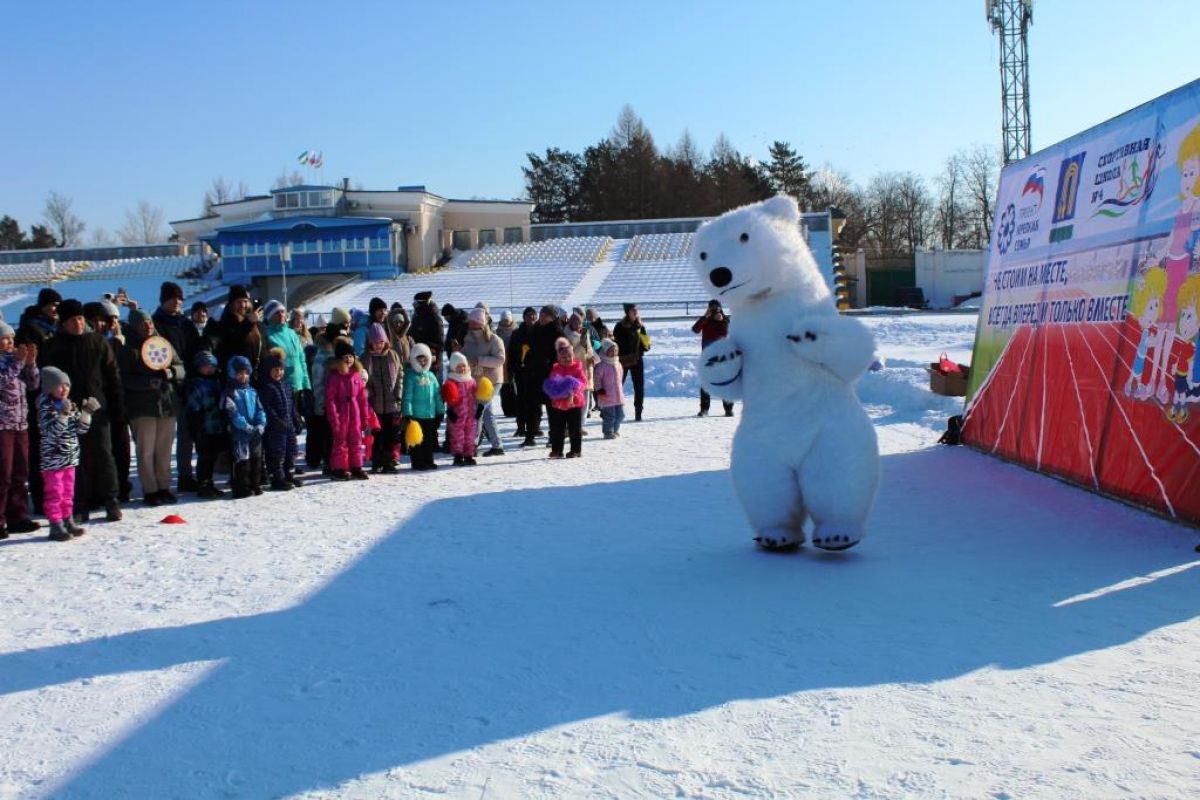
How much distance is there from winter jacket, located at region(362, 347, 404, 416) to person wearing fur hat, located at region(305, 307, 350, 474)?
415mm

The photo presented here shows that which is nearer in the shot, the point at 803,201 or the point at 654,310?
the point at 654,310

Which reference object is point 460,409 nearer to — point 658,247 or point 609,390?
point 609,390

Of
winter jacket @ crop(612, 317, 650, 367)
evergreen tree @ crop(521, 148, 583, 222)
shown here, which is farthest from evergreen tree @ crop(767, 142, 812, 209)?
winter jacket @ crop(612, 317, 650, 367)

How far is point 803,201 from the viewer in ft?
195

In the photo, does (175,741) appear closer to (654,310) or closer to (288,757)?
(288,757)

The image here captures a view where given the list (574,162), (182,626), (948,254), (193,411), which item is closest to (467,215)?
(574,162)

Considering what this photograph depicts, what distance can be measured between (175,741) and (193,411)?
5672 mm

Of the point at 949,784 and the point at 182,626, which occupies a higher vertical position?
the point at 949,784

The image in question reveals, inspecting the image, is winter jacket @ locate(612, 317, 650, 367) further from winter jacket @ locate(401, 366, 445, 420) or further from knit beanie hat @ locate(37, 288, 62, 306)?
knit beanie hat @ locate(37, 288, 62, 306)

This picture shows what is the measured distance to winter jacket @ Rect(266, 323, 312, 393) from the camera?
9453mm

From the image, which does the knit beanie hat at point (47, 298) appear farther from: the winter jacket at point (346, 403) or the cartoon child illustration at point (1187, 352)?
the cartoon child illustration at point (1187, 352)

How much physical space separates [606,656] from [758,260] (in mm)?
2716

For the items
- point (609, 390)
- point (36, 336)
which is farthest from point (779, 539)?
point (609, 390)

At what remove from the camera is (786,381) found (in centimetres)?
583
